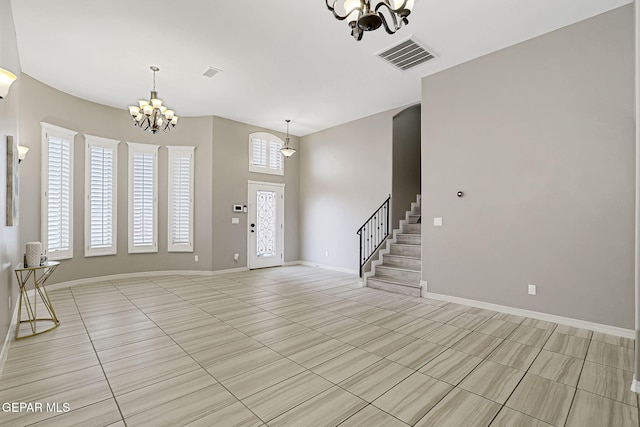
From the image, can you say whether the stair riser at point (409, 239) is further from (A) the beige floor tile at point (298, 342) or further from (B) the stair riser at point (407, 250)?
(A) the beige floor tile at point (298, 342)

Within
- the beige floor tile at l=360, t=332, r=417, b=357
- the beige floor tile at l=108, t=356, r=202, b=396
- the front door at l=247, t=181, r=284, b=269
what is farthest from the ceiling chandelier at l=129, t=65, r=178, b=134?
the beige floor tile at l=360, t=332, r=417, b=357

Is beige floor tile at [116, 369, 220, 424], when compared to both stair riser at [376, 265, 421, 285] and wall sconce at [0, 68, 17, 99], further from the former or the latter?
stair riser at [376, 265, 421, 285]

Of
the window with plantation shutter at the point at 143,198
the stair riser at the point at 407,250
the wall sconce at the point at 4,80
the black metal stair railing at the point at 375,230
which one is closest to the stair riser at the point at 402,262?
the stair riser at the point at 407,250

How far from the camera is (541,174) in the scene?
4.01 m

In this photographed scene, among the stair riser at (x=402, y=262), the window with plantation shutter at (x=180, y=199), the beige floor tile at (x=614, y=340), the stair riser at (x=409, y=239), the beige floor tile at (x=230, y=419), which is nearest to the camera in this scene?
the beige floor tile at (x=230, y=419)

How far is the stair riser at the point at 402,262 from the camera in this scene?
18.7 feet

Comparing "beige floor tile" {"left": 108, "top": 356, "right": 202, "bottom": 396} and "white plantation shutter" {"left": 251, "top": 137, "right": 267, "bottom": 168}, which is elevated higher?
"white plantation shutter" {"left": 251, "top": 137, "right": 267, "bottom": 168}

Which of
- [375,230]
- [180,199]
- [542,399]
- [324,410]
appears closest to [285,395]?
[324,410]

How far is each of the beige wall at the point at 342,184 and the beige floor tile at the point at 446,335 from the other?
11.7 feet

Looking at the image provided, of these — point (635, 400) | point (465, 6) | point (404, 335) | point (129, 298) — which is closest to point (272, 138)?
point (129, 298)

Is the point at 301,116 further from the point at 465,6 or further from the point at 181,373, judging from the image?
the point at 181,373

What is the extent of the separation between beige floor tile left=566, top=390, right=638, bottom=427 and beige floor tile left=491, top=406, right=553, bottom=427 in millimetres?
205

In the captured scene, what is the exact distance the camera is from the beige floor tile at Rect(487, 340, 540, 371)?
112 inches

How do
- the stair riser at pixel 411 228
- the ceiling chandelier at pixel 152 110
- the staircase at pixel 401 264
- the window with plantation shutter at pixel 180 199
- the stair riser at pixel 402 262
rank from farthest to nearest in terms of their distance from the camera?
the window with plantation shutter at pixel 180 199 → the stair riser at pixel 411 228 → the stair riser at pixel 402 262 → the staircase at pixel 401 264 → the ceiling chandelier at pixel 152 110
